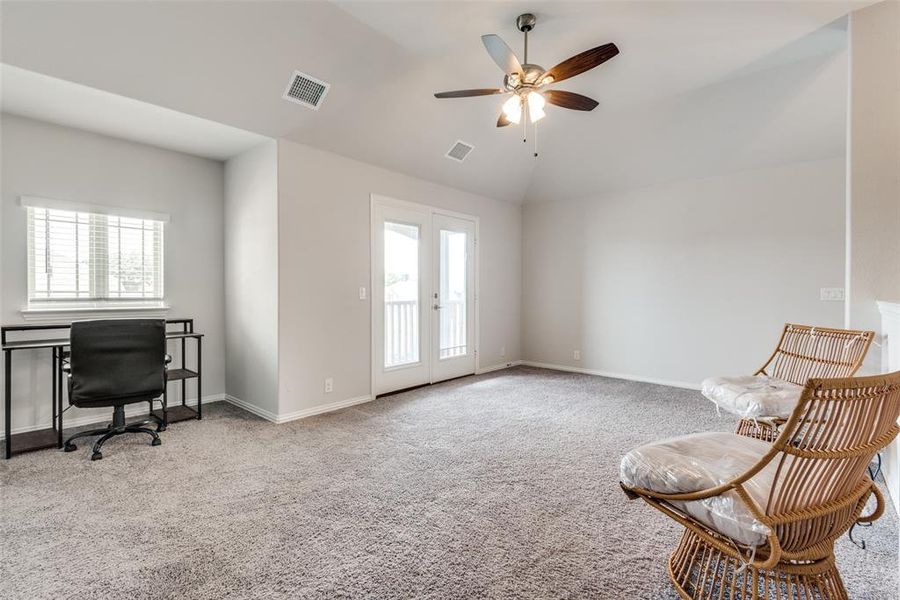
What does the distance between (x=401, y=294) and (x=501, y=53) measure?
9.21 feet

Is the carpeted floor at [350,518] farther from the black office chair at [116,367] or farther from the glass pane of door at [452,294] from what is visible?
the glass pane of door at [452,294]

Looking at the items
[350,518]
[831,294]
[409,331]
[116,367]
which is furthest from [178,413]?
[831,294]

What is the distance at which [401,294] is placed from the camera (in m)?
4.82

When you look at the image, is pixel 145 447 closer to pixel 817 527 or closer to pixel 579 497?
pixel 579 497

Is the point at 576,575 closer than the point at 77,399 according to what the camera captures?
Yes

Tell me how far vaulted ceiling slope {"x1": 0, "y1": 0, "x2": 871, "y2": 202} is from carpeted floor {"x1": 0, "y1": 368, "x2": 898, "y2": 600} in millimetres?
2526

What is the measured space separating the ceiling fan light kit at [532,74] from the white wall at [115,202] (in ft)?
9.29

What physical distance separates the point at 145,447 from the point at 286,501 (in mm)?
1549

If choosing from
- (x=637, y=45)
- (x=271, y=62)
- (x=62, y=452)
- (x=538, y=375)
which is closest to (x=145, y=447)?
(x=62, y=452)

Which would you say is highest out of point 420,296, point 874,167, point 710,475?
point 874,167

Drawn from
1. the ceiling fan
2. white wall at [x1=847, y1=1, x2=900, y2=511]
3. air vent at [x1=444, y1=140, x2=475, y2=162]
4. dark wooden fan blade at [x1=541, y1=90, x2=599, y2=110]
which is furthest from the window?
white wall at [x1=847, y1=1, x2=900, y2=511]

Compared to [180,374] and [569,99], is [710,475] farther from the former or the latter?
[180,374]

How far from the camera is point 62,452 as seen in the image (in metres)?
3.05

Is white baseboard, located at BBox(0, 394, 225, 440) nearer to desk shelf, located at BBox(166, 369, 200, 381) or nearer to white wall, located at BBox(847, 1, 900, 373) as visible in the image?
desk shelf, located at BBox(166, 369, 200, 381)
